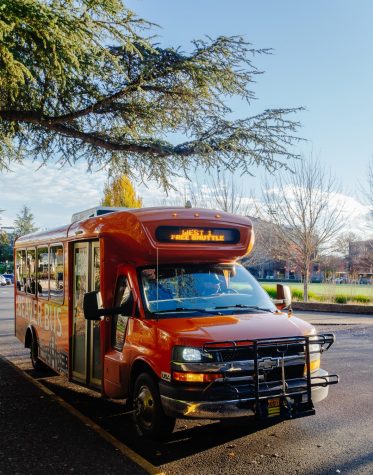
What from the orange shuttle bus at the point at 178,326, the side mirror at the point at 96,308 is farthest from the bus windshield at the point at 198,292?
the side mirror at the point at 96,308

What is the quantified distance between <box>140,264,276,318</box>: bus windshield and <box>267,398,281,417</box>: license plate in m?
1.22

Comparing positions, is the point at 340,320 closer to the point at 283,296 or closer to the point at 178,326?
the point at 283,296

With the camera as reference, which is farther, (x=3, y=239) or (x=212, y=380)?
(x=3, y=239)

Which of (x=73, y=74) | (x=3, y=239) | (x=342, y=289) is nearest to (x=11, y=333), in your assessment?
(x=73, y=74)

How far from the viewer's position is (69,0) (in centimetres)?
795

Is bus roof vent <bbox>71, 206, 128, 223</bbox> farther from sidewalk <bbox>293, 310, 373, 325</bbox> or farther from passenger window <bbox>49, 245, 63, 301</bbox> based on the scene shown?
sidewalk <bbox>293, 310, 373, 325</bbox>

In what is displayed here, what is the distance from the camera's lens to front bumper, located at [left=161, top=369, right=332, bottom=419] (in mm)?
5289

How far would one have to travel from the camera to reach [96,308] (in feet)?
20.8

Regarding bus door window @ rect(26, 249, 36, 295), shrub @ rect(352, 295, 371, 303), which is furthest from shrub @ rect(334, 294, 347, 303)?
bus door window @ rect(26, 249, 36, 295)

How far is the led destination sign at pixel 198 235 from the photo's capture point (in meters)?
6.54

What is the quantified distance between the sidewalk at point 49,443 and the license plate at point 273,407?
1375 millimetres

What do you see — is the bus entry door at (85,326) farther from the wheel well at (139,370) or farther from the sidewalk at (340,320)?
the sidewalk at (340,320)

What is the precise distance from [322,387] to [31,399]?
173 inches

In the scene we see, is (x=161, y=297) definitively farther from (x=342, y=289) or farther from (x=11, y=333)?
(x=342, y=289)
